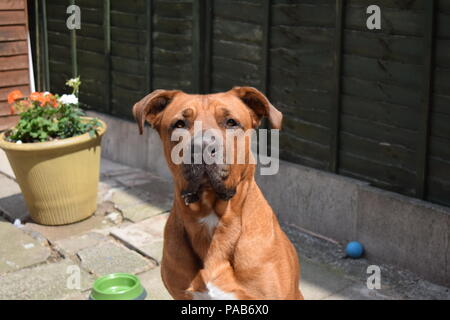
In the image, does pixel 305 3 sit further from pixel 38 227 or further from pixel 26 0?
pixel 26 0

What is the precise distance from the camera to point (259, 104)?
404 centimetres

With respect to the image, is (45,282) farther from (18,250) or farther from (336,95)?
(336,95)

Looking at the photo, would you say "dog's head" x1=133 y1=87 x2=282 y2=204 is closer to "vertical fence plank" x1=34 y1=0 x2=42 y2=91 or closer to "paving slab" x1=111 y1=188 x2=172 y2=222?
"paving slab" x1=111 y1=188 x2=172 y2=222

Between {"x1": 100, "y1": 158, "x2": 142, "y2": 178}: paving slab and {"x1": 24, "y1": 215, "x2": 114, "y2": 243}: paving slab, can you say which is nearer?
{"x1": 24, "y1": 215, "x2": 114, "y2": 243}: paving slab

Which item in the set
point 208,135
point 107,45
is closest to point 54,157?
point 107,45

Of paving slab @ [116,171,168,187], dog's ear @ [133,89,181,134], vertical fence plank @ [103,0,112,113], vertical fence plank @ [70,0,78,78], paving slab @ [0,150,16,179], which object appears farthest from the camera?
vertical fence plank @ [70,0,78,78]

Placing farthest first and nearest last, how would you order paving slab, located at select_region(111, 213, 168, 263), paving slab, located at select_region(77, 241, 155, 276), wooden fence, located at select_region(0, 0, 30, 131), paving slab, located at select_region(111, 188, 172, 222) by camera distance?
wooden fence, located at select_region(0, 0, 30, 131) < paving slab, located at select_region(111, 188, 172, 222) < paving slab, located at select_region(111, 213, 168, 263) < paving slab, located at select_region(77, 241, 155, 276)

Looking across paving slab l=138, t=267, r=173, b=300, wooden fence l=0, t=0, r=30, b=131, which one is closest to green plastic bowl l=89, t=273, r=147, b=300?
paving slab l=138, t=267, r=173, b=300

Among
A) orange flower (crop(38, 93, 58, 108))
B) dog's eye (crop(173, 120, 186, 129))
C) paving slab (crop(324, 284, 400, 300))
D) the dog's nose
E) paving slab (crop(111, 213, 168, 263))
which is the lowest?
paving slab (crop(324, 284, 400, 300))

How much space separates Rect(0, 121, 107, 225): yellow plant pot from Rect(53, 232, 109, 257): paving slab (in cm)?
41

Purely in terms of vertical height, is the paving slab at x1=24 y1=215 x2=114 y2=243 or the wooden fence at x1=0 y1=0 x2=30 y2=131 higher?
the wooden fence at x1=0 y1=0 x2=30 y2=131

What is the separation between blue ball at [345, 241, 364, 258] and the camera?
233 inches

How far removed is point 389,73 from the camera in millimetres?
5703
